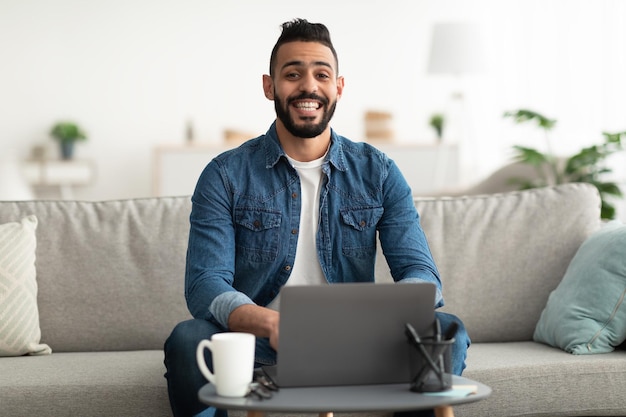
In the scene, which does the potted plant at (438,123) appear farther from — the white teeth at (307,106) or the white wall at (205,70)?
the white teeth at (307,106)

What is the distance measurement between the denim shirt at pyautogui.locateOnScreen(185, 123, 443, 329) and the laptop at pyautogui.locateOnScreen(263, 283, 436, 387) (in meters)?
0.54

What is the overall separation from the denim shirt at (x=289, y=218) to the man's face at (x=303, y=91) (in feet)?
0.29

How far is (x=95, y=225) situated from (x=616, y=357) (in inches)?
58.3

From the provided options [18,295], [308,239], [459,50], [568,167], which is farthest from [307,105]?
[459,50]

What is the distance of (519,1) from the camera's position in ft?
26.7

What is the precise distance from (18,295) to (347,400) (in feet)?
4.45

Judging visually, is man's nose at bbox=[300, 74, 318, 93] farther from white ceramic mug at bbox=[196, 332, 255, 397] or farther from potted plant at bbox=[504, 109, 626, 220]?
potted plant at bbox=[504, 109, 626, 220]

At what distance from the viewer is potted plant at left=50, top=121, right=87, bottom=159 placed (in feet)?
26.0

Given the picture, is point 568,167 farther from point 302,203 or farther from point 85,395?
point 85,395

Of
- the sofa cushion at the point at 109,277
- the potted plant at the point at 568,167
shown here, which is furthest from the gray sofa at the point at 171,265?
the potted plant at the point at 568,167

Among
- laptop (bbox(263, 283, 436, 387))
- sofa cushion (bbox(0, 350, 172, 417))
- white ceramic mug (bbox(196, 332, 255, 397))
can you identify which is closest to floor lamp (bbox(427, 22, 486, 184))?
sofa cushion (bbox(0, 350, 172, 417))

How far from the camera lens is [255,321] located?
5.69ft

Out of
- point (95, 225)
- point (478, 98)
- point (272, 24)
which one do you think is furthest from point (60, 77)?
point (95, 225)

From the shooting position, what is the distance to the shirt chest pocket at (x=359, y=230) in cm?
214
